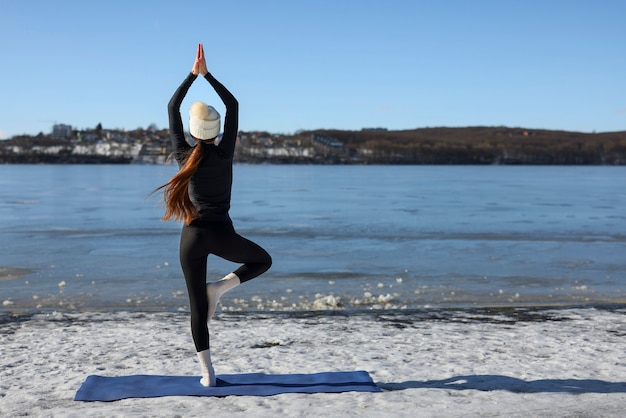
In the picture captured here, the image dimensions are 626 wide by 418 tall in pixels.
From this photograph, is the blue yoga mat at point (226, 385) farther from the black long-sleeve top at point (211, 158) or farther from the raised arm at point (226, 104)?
the raised arm at point (226, 104)

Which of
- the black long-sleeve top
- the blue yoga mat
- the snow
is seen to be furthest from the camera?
the blue yoga mat

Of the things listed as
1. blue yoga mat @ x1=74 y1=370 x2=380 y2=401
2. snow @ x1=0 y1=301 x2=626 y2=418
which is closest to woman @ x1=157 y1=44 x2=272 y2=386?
blue yoga mat @ x1=74 y1=370 x2=380 y2=401

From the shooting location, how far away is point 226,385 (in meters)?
5.22

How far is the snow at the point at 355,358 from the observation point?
4746mm

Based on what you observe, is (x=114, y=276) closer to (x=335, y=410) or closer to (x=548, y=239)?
(x=335, y=410)

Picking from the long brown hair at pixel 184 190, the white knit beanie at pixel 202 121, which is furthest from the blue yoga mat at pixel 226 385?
the white knit beanie at pixel 202 121

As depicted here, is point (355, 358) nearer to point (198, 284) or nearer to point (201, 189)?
point (198, 284)

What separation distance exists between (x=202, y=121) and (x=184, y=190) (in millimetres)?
470

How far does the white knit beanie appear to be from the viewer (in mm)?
4891

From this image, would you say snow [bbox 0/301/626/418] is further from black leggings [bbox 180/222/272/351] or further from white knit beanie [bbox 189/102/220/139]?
white knit beanie [bbox 189/102/220/139]

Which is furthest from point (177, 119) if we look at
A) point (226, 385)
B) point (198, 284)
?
point (226, 385)

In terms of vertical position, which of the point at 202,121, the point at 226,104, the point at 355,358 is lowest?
the point at 355,358

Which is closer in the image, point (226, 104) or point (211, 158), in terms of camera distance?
point (211, 158)

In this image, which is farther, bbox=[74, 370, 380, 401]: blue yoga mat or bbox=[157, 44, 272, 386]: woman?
bbox=[74, 370, 380, 401]: blue yoga mat
